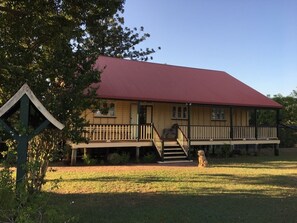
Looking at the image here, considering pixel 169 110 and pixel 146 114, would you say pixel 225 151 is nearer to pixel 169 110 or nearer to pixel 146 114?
pixel 169 110

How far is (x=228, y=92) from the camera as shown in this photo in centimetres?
2755

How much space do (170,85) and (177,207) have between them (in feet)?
54.2

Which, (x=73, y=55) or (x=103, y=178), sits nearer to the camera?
(x=73, y=55)

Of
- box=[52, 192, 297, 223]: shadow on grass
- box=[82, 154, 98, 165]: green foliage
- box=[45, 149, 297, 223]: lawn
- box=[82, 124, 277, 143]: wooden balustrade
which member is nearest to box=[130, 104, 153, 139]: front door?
box=[82, 124, 277, 143]: wooden balustrade

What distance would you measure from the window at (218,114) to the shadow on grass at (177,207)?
53.9ft

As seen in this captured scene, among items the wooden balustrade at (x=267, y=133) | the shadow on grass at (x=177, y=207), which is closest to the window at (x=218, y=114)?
the wooden balustrade at (x=267, y=133)

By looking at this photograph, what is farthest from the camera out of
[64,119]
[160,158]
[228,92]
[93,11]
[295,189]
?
[228,92]

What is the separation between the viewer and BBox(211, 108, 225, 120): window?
27.6m

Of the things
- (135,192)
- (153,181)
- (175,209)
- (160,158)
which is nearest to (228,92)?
(160,158)

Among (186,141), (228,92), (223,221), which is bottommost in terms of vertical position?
(223,221)

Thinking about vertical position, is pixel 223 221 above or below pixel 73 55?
below

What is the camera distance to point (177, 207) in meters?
9.41

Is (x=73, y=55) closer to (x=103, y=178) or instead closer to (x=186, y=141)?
(x=103, y=178)

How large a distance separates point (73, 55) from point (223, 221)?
5.22 m
